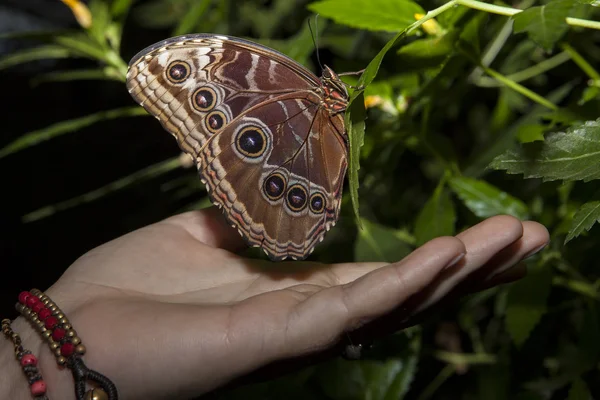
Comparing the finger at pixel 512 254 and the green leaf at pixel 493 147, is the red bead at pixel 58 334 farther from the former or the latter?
the green leaf at pixel 493 147

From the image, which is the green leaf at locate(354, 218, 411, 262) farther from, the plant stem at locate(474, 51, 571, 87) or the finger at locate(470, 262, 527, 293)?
the plant stem at locate(474, 51, 571, 87)

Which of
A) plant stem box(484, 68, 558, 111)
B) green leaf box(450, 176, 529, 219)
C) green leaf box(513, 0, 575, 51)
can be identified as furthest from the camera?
green leaf box(450, 176, 529, 219)

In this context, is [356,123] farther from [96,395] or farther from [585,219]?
[96,395]

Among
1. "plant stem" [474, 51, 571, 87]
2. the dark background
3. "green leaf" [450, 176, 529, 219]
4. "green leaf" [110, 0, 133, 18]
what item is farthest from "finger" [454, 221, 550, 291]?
the dark background

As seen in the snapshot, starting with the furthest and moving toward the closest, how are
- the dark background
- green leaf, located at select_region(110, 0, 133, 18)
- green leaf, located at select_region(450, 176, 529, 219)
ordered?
1. the dark background
2. green leaf, located at select_region(110, 0, 133, 18)
3. green leaf, located at select_region(450, 176, 529, 219)

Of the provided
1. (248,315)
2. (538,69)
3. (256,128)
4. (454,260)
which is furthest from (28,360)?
(538,69)

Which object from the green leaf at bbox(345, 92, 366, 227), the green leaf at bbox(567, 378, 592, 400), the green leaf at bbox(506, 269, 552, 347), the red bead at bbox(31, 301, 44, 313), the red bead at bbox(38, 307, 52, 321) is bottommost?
the green leaf at bbox(567, 378, 592, 400)
